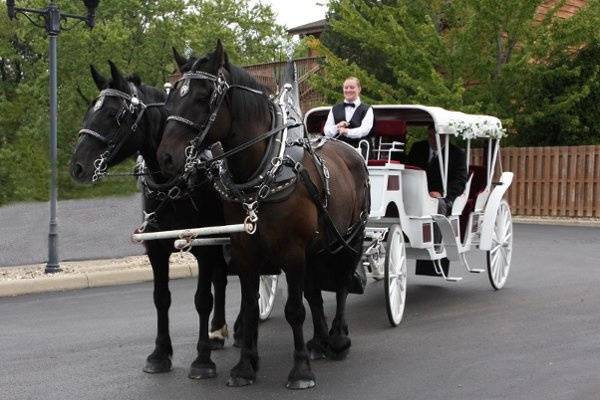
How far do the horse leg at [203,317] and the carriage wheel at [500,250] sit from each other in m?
4.84

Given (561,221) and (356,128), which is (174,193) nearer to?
(356,128)

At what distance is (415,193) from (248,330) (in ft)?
11.5

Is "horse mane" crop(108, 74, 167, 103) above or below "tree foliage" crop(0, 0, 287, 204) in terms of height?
below

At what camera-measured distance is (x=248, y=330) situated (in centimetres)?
657

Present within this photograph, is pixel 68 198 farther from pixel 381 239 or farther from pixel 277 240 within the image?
pixel 277 240

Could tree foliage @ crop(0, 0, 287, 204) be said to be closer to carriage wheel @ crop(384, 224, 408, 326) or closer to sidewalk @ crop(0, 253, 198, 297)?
sidewalk @ crop(0, 253, 198, 297)

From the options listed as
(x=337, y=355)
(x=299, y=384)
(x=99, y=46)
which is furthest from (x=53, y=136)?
(x=99, y=46)

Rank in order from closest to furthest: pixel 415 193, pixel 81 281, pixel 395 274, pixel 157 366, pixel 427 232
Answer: pixel 157 366
pixel 395 274
pixel 415 193
pixel 427 232
pixel 81 281

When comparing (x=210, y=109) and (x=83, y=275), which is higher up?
(x=210, y=109)

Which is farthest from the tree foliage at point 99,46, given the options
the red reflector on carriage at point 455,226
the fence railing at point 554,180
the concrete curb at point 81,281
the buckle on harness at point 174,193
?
the buckle on harness at point 174,193

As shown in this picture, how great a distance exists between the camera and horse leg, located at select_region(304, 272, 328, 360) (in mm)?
7477

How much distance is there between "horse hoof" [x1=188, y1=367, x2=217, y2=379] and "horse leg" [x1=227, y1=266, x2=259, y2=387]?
10.3 inches

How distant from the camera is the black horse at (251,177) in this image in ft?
19.4

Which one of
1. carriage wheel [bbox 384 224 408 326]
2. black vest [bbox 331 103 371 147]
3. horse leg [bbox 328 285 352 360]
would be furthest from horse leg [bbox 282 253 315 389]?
black vest [bbox 331 103 371 147]
